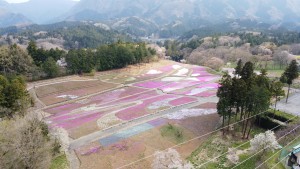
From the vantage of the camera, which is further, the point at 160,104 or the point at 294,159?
the point at 160,104

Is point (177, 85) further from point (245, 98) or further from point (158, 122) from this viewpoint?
point (245, 98)

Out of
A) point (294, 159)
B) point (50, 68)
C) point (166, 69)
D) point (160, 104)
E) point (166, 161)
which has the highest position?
point (50, 68)

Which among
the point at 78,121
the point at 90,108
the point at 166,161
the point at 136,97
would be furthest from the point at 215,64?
the point at 166,161

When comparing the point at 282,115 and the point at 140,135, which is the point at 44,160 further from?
the point at 282,115

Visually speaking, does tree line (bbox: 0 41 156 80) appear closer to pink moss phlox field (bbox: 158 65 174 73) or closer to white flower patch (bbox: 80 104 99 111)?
pink moss phlox field (bbox: 158 65 174 73)

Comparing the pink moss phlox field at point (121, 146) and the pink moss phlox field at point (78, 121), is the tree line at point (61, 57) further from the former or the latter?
the pink moss phlox field at point (121, 146)

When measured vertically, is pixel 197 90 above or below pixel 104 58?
below
